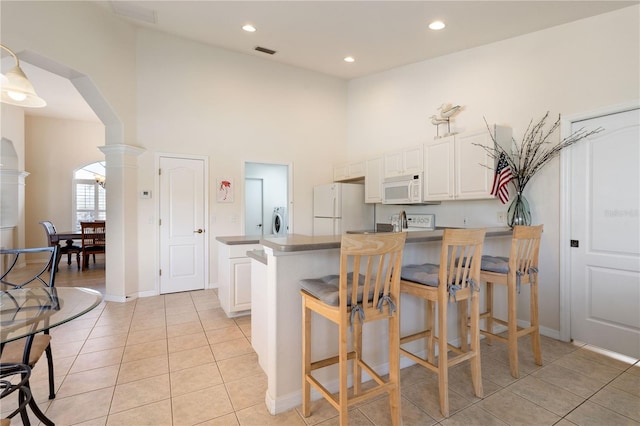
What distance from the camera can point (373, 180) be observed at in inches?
190

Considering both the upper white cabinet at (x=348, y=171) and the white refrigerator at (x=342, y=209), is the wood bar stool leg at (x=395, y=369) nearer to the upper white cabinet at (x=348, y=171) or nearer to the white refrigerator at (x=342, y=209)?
the white refrigerator at (x=342, y=209)

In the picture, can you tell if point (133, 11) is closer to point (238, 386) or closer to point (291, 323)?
point (291, 323)

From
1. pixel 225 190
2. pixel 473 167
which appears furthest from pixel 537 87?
pixel 225 190

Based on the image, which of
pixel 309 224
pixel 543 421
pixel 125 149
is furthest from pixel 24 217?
pixel 543 421

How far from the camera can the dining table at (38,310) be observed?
1.40 metres

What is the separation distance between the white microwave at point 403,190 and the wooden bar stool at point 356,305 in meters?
2.49

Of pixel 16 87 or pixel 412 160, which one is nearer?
pixel 16 87

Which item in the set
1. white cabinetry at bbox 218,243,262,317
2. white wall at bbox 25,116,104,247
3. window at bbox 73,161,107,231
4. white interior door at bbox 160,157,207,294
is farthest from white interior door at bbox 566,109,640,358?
white wall at bbox 25,116,104,247

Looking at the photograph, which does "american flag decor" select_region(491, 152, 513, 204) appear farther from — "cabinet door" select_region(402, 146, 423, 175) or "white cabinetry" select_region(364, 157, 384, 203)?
"white cabinetry" select_region(364, 157, 384, 203)

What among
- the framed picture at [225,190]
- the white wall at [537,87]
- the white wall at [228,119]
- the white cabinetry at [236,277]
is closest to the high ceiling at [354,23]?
the white wall at [537,87]

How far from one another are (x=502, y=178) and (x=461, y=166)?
47 centimetres

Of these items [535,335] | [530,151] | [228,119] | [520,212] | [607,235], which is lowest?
[535,335]

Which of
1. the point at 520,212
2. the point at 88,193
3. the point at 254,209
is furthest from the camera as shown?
the point at 88,193

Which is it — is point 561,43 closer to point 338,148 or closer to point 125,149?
point 338,148
